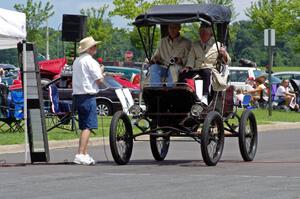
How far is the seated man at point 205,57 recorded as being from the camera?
15688 mm

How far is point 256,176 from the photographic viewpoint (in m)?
13.5

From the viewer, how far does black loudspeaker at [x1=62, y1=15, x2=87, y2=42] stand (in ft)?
89.0

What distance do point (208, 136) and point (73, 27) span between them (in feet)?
42.2

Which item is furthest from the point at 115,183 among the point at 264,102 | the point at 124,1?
the point at 124,1

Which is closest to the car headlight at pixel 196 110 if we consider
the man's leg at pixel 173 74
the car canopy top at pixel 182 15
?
the man's leg at pixel 173 74

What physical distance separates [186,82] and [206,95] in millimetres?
393

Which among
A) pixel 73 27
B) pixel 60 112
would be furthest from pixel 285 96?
pixel 60 112

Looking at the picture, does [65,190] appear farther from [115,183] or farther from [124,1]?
[124,1]

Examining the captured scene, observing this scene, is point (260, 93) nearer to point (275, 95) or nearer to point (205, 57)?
point (275, 95)

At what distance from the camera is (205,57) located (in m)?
15.9

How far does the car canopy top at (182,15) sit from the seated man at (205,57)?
0.18 meters

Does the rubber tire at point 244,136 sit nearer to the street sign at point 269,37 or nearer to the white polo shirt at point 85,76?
the white polo shirt at point 85,76

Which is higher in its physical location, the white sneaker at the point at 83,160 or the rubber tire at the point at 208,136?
the rubber tire at the point at 208,136

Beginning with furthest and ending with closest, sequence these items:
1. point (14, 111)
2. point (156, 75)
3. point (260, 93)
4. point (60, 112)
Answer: point (260, 93) → point (60, 112) → point (14, 111) → point (156, 75)
